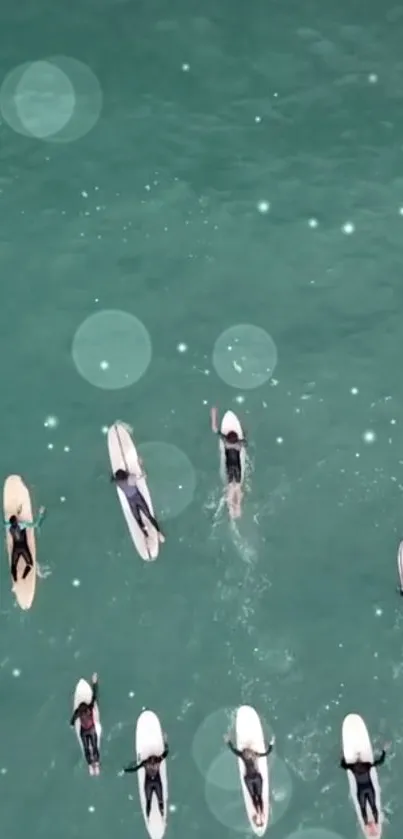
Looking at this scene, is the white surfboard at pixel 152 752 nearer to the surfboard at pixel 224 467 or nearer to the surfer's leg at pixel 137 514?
the surfer's leg at pixel 137 514

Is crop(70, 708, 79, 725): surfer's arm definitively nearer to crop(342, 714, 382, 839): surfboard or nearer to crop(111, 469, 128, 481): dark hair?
crop(111, 469, 128, 481): dark hair

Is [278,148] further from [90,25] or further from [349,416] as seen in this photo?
[349,416]

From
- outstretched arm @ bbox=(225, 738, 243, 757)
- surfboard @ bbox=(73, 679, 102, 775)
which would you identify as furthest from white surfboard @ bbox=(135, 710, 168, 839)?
outstretched arm @ bbox=(225, 738, 243, 757)

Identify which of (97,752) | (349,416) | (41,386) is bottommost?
(97,752)

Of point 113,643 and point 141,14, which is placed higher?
Result: point 141,14

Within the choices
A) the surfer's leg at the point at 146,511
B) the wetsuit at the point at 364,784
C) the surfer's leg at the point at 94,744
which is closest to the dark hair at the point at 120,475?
the surfer's leg at the point at 146,511

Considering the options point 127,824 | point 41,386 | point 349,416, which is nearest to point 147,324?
point 41,386
